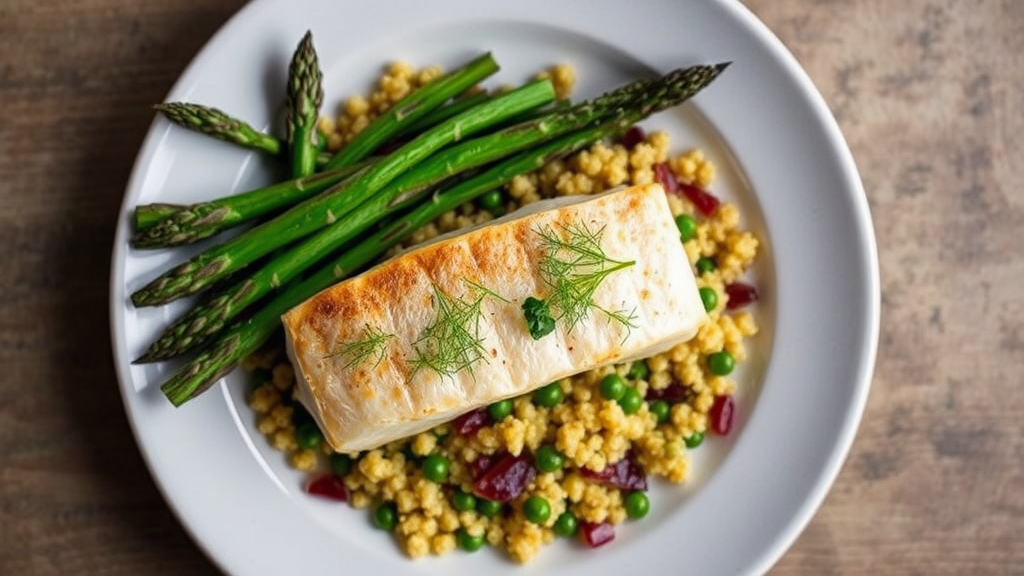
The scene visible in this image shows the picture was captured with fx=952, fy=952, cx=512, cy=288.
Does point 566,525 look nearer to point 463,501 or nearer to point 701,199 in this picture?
point 463,501

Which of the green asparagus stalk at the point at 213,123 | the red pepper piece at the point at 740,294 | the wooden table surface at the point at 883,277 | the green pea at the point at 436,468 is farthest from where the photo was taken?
the wooden table surface at the point at 883,277

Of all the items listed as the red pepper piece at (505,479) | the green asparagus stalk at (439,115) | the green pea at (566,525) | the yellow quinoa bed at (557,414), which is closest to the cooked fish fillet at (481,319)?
the yellow quinoa bed at (557,414)

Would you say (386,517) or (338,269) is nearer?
(338,269)

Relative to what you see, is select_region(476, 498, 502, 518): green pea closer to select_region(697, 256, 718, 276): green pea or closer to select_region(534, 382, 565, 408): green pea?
select_region(534, 382, 565, 408): green pea

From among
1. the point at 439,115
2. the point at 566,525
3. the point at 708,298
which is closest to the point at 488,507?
the point at 566,525

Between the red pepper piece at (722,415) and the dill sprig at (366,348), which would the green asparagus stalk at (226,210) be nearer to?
the dill sprig at (366,348)
